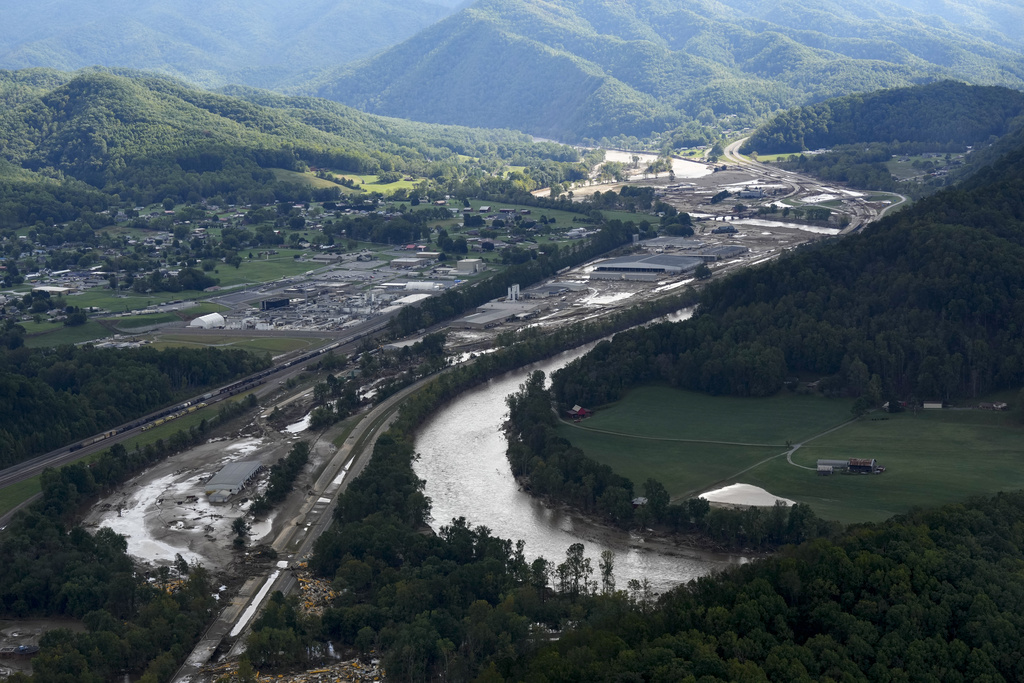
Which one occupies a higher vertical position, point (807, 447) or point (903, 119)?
point (903, 119)

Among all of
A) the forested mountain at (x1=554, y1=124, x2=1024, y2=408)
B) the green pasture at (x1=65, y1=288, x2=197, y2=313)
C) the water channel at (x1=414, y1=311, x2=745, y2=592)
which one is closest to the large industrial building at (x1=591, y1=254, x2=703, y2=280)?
the forested mountain at (x1=554, y1=124, x2=1024, y2=408)

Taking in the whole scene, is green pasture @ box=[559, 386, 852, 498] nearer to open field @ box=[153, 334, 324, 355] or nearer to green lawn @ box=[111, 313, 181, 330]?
open field @ box=[153, 334, 324, 355]

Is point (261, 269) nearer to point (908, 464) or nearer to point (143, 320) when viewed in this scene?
point (143, 320)

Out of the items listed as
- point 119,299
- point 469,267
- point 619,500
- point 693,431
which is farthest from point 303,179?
point 619,500

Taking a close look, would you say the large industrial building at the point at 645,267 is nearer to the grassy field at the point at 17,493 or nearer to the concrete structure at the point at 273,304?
the concrete structure at the point at 273,304

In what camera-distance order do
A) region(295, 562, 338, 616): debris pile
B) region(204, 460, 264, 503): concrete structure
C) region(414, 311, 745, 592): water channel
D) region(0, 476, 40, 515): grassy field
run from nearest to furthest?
1. region(295, 562, 338, 616): debris pile
2. region(414, 311, 745, 592): water channel
3. region(0, 476, 40, 515): grassy field
4. region(204, 460, 264, 503): concrete structure
